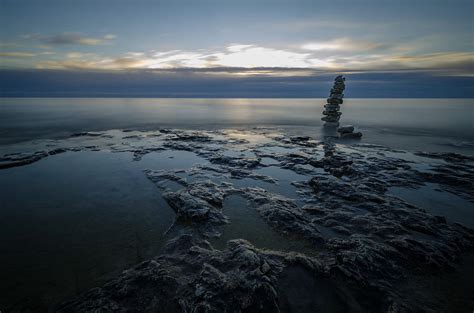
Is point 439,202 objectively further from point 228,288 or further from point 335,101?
point 335,101

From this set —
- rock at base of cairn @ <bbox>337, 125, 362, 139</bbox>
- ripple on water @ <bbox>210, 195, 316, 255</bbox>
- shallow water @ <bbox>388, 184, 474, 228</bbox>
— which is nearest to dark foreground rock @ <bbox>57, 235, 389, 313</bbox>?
ripple on water @ <bbox>210, 195, 316, 255</bbox>

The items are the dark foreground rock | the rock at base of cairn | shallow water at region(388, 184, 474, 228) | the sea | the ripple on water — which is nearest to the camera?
the dark foreground rock

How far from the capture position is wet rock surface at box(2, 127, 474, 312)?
5418 mm

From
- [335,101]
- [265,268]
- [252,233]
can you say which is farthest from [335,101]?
[265,268]

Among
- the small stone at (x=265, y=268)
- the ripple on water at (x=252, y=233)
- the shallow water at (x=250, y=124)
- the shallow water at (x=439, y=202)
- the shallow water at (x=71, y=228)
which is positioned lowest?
the ripple on water at (x=252, y=233)

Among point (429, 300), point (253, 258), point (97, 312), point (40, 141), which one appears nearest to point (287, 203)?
point (253, 258)

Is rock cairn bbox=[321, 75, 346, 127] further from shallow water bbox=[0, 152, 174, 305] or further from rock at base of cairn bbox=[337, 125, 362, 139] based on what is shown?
shallow water bbox=[0, 152, 174, 305]

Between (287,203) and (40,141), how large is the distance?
93.6 feet

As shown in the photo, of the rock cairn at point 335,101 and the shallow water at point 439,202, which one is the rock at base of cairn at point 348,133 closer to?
the rock cairn at point 335,101

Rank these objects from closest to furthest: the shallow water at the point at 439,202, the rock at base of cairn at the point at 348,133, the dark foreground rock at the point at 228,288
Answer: the dark foreground rock at the point at 228,288
the shallow water at the point at 439,202
the rock at base of cairn at the point at 348,133

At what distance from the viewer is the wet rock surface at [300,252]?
5418 millimetres

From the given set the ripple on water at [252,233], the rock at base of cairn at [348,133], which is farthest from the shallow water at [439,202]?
the rock at base of cairn at [348,133]

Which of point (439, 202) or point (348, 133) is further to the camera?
point (348, 133)

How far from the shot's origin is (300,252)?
289 inches
